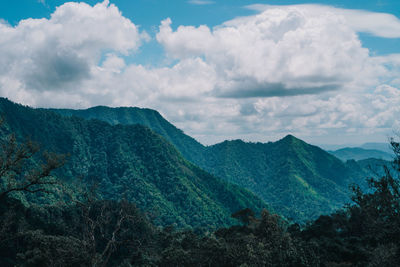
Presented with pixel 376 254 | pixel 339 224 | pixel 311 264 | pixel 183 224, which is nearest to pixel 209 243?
pixel 311 264

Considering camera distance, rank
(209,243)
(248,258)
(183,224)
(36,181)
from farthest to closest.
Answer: (183,224) < (209,243) < (248,258) < (36,181)

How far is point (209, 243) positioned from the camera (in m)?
52.2

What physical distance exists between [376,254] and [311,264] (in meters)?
8.91

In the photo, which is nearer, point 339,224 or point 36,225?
point 36,225

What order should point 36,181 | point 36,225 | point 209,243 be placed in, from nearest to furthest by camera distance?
point 36,181 → point 209,243 → point 36,225

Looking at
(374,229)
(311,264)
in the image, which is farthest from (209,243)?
(374,229)

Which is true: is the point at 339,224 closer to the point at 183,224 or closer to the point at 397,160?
the point at 397,160

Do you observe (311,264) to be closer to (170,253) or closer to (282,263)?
(282,263)

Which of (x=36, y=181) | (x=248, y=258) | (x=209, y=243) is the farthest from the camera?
(x=209, y=243)

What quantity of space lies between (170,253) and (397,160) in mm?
38707

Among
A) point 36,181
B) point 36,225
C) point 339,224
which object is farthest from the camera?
point 339,224

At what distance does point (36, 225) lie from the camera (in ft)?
256

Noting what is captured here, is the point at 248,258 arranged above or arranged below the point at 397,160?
below

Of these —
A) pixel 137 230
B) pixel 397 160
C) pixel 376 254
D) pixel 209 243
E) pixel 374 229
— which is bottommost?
pixel 137 230
